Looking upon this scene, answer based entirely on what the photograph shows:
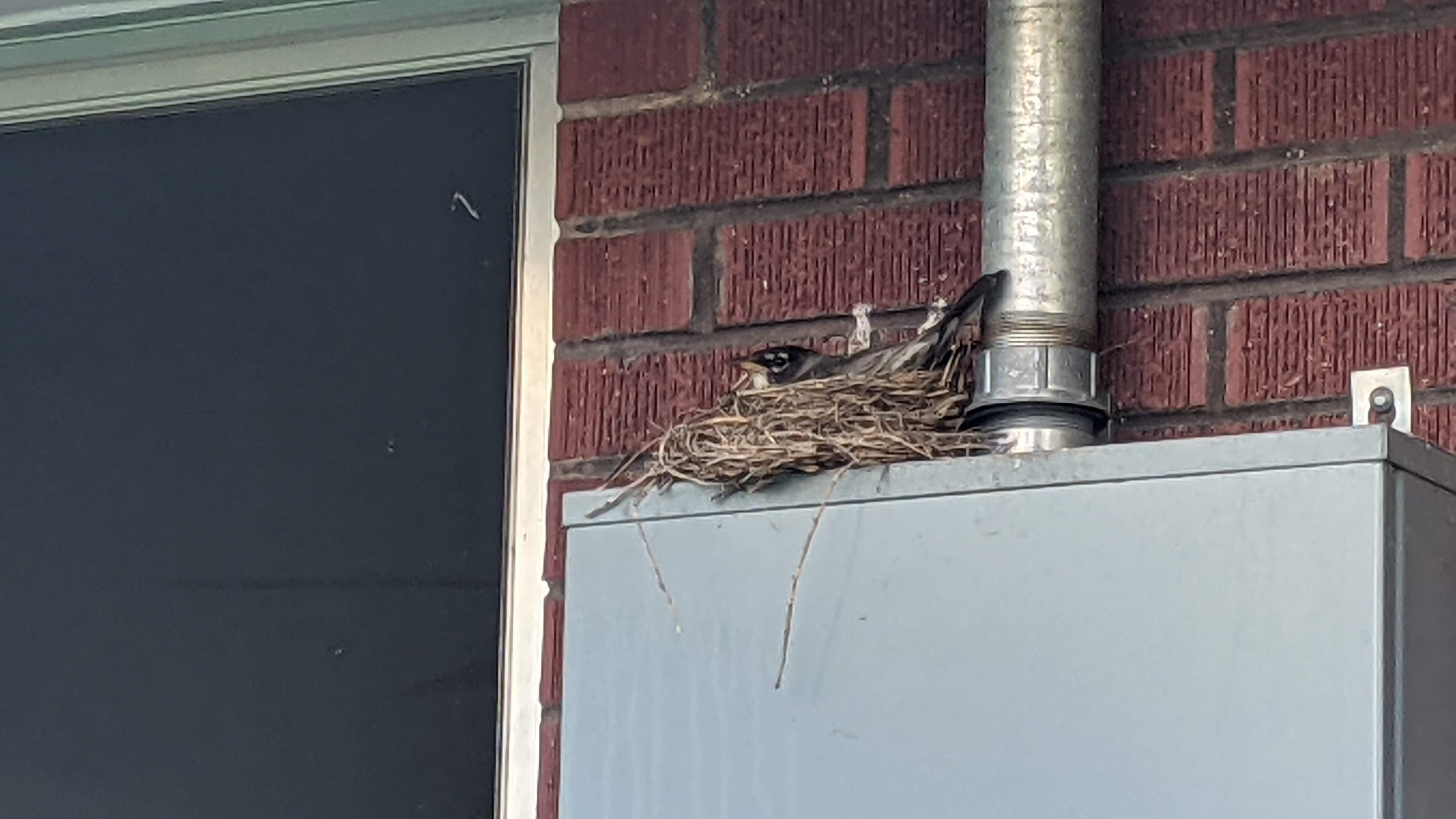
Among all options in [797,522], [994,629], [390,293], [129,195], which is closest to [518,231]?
[390,293]

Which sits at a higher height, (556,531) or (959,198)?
(959,198)

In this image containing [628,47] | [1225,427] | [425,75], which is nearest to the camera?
[1225,427]

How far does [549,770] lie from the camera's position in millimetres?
2621

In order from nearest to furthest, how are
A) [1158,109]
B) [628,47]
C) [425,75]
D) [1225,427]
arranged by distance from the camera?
1. [1225,427]
2. [1158,109]
3. [628,47]
4. [425,75]

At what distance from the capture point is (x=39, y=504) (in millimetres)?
3029

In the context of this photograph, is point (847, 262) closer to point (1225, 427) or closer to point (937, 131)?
point (937, 131)

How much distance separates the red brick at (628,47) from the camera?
2760 mm

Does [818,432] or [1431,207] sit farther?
[1431,207]

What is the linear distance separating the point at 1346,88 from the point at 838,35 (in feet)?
1.70

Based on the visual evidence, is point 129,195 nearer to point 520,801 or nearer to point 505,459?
point 505,459

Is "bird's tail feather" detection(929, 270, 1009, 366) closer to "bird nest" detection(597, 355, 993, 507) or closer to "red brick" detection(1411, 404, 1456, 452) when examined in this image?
"bird nest" detection(597, 355, 993, 507)

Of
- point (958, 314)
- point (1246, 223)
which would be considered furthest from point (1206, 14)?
point (958, 314)

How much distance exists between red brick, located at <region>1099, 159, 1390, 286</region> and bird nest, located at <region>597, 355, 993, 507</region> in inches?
8.8

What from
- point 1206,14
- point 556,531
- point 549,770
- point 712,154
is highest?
point 1206,14
